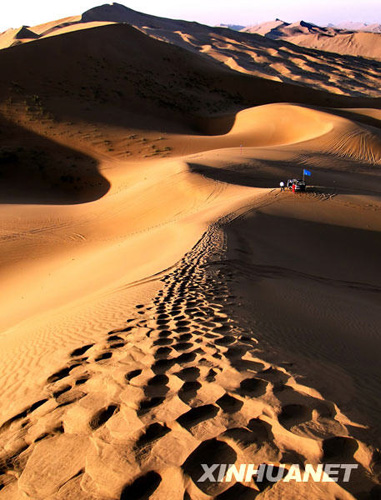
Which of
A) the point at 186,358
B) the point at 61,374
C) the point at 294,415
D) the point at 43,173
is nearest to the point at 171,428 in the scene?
the point at 294,415

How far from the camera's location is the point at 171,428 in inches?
94.5

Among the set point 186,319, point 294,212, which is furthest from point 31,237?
point 186,319

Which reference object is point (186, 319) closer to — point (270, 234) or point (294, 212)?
point (270, 234)

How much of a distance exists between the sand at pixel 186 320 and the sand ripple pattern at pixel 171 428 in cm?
1

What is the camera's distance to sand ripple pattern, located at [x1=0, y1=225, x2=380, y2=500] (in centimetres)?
204

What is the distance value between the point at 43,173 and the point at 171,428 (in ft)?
70.2

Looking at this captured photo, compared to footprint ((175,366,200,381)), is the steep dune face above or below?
above

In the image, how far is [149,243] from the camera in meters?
10.2

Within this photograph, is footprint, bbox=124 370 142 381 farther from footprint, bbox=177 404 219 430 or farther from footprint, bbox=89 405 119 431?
footprint, bbox=177 404 219 430

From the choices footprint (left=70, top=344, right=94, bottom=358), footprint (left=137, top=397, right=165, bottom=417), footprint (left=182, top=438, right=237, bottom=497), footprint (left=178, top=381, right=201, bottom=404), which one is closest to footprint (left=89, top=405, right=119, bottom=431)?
footprint (left=137, top=397, right=165, bottom=417)

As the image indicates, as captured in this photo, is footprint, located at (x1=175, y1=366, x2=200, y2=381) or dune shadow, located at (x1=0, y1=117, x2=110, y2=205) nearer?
footprint, located at (x1=175, y1=366, x2=200, y2=381)

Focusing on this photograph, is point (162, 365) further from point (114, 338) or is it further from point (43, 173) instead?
point (43, 173)

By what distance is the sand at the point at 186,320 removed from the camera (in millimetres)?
2197

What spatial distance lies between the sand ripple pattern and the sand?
0.04 ft
